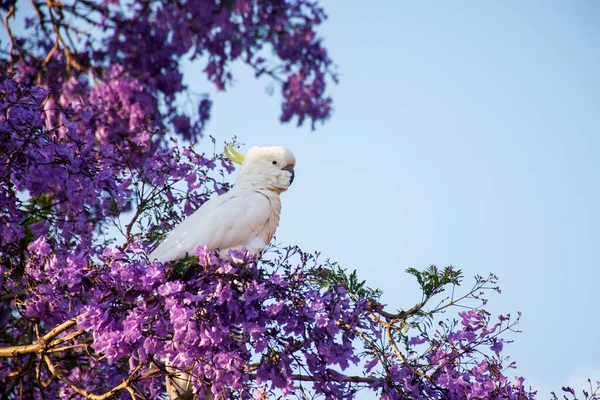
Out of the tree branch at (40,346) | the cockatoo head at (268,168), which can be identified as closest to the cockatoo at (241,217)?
the cockatoo head at (268,168)

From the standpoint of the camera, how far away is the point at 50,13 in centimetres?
695

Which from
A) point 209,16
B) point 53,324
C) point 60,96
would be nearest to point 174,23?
point 209,16

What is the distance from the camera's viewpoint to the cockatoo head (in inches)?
193

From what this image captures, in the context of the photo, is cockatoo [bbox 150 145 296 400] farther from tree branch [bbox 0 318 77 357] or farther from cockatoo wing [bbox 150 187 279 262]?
tree branch [bbox 0 318 77 357]

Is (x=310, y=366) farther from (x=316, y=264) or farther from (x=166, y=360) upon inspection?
(x=166, y=360)

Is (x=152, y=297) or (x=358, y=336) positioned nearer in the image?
(x=152, y=297)

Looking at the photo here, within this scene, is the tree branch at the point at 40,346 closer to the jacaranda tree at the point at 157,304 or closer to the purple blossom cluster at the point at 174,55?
the jacaranda tree at the point at 157,304

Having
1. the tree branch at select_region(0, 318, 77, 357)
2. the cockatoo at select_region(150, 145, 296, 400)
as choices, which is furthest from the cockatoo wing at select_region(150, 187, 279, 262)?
the tree branch at select_region(0, 318, 77, 357)

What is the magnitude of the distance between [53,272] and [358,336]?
4.90 feet

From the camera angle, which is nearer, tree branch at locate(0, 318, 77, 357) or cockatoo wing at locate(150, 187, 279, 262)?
tree branch at locate(0, 318, 77, 357)

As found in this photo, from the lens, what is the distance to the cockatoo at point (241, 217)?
4312 mm

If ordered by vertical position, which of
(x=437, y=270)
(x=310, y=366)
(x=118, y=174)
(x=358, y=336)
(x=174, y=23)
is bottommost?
(x=310, y=366)

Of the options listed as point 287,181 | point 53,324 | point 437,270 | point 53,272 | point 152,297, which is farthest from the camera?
point 287,181

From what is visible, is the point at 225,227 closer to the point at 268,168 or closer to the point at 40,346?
the point at 268,168
